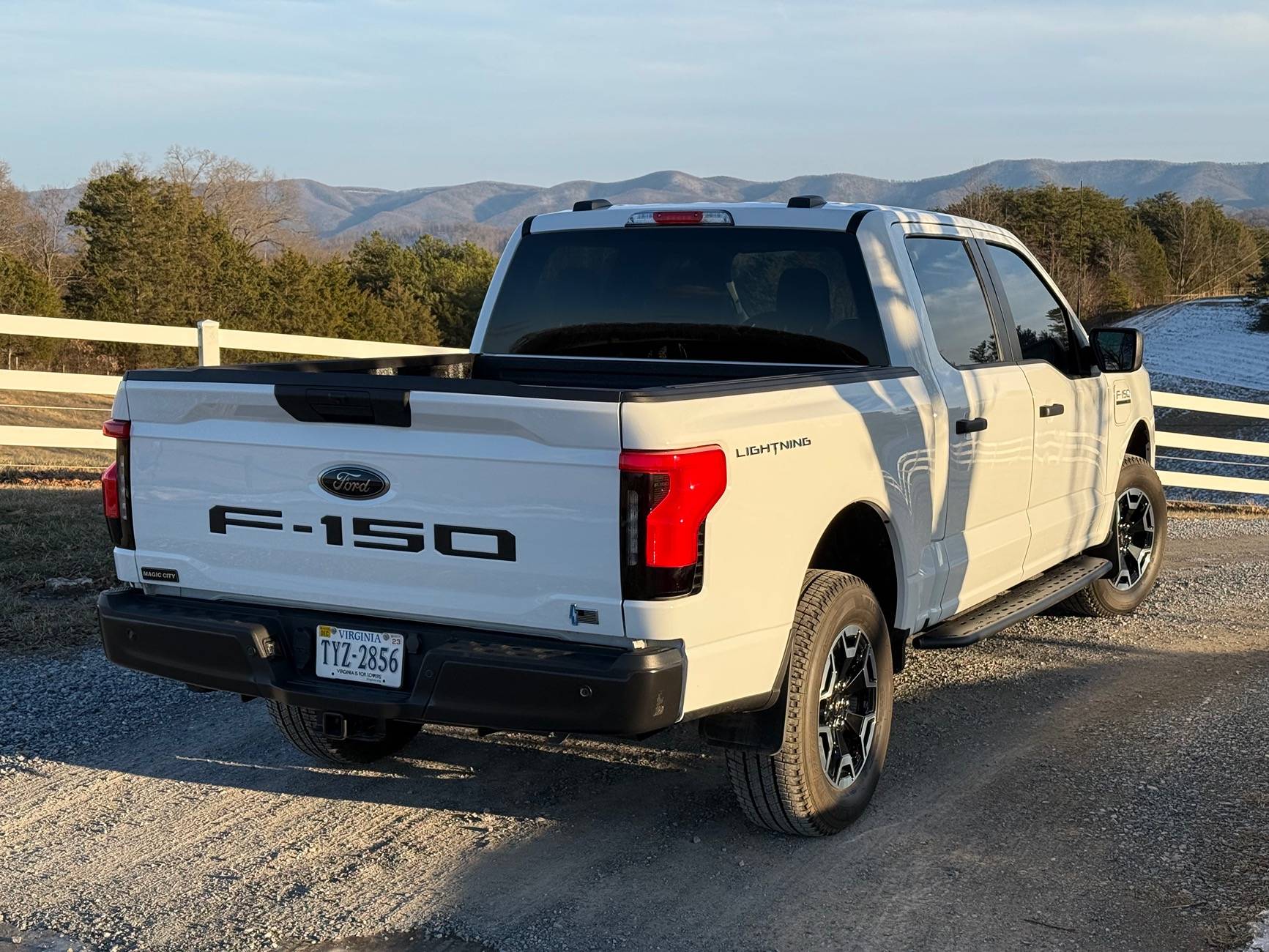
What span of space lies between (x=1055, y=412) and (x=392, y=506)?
362cm

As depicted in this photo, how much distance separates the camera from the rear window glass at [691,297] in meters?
5.16

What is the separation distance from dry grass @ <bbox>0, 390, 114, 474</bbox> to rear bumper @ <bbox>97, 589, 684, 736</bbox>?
8.39m

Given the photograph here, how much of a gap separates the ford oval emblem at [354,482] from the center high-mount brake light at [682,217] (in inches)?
85.4

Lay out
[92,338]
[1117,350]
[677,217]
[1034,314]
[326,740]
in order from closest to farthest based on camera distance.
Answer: [326,740] → [677,217] → [1034,314] → [1117,350] → [92,338]

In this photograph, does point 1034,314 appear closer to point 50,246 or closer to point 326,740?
point 326,740

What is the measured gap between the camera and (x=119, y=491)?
421cm

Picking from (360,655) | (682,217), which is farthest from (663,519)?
(682,217)

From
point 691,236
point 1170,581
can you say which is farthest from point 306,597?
point 1170,581

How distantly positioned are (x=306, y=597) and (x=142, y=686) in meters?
2.61

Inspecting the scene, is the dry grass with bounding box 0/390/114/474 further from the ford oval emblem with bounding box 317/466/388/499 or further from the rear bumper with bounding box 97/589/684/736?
the ford oval emblem with bounding box 317/466/388/499

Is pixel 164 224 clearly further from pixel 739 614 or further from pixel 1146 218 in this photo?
pixel 1146 218

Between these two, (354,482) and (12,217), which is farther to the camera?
(12,217)

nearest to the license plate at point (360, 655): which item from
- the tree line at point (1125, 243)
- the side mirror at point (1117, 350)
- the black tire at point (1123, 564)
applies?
the side mirror at point (1117, 350)

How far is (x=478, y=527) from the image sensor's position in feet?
12.1
